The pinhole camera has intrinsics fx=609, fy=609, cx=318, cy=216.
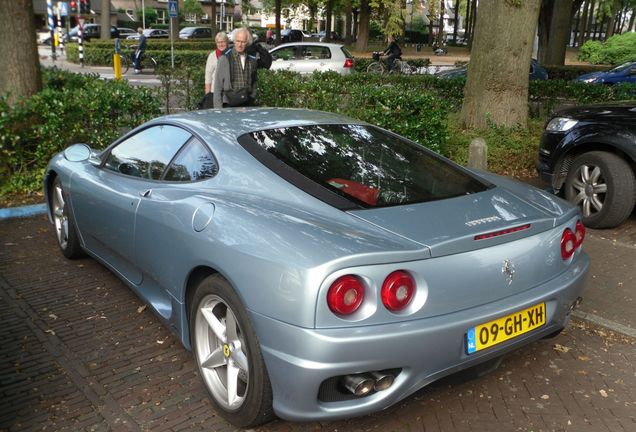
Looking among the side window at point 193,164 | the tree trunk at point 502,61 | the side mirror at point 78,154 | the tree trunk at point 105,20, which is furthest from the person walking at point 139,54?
the side window at point 193,164

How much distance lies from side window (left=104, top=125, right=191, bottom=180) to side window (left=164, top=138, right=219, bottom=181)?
0.08 m

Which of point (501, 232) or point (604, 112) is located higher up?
point (604, 112)

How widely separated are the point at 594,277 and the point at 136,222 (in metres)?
3.57

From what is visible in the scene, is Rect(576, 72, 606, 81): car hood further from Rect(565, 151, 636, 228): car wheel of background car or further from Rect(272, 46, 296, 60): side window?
Rect(565, 151, 636, 228): car wheel of background car

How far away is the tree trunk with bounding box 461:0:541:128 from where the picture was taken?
8.58 m

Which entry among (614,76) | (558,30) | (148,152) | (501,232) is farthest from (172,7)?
(501,232)

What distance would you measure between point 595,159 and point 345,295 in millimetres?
4582

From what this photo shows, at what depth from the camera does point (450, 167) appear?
12.3ft

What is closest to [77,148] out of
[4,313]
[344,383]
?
[4,313]

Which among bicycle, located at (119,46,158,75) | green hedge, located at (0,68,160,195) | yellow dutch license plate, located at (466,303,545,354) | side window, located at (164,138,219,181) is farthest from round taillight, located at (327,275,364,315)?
bicycle, located at (119,46,158,75)

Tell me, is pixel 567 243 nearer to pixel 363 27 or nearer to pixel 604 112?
pixel 604 112

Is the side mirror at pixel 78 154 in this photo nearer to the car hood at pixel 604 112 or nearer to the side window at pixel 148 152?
the side window at pixel 148 152

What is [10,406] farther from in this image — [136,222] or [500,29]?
[500,29]

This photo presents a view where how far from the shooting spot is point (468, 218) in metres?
2.84
